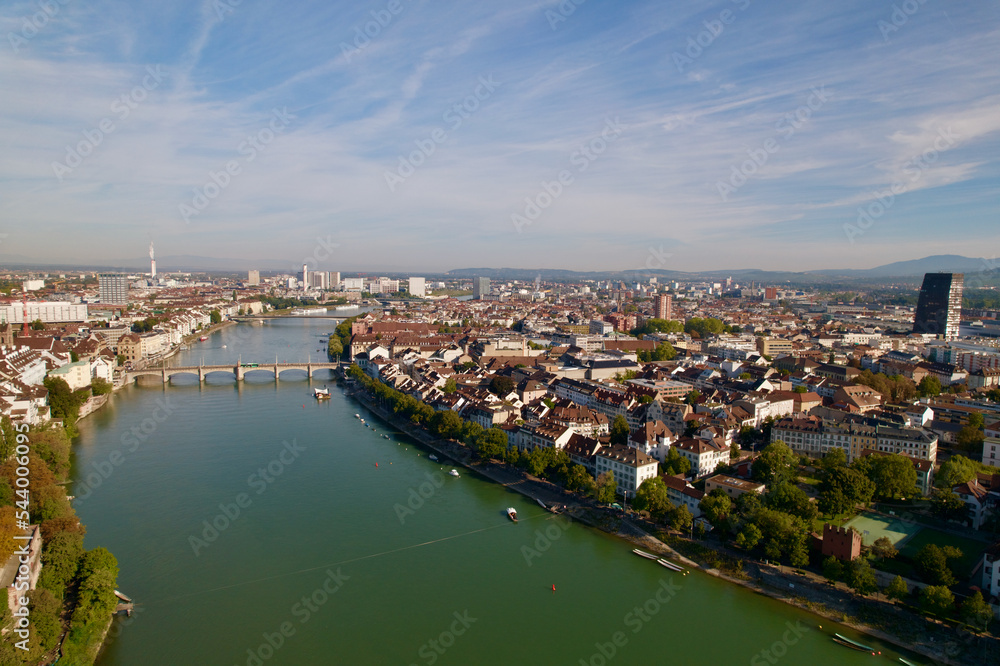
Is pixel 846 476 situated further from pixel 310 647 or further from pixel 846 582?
pixel 310 647

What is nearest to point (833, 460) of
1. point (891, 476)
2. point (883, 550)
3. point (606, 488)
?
point (891, 476)

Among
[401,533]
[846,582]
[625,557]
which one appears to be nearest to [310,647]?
[401,533]

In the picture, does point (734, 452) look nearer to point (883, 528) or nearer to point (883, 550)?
point (883, 528)

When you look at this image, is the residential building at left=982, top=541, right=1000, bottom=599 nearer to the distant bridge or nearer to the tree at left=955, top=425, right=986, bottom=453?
the tree at left=955, top=425, right=986, bottom=453

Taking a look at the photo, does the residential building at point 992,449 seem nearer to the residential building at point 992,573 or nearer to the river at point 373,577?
the residential building at point 992,573

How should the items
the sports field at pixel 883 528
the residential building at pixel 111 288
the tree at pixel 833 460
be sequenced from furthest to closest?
1. the residential building at pixel 111 288
2. the tree at pixel 833 460
3. the sports field at pixel 883 528

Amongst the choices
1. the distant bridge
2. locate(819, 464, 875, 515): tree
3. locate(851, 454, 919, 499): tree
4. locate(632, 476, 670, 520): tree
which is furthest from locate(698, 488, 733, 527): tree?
the distant bridge

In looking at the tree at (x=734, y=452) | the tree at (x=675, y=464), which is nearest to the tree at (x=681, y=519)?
the tree at (x=675, y=464)
